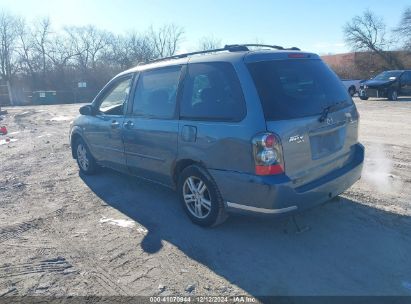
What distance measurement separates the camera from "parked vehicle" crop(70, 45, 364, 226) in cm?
334

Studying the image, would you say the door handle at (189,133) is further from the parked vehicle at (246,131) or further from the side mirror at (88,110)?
the side mirror at (88,110)

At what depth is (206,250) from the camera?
3664 millimetres

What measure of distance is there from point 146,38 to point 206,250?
67.4m

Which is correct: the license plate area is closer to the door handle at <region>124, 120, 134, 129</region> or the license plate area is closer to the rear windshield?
the rear windshield

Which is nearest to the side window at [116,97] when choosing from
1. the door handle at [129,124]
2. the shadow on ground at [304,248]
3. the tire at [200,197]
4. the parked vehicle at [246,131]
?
the door handle at [129,124]

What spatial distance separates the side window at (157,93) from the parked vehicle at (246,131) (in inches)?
0.5

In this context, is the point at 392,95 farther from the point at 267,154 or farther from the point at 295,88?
the point at 267,154

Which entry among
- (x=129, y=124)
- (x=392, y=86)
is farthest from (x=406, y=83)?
(x=129, y=124)

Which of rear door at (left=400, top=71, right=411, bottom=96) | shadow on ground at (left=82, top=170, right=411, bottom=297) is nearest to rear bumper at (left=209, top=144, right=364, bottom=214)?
shadow on ground at (left=82, top=170, right=411, bottom=297)

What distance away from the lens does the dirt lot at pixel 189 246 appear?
10.1 feet

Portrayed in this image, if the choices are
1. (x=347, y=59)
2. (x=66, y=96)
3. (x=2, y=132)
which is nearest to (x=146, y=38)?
(x=66, y=96)

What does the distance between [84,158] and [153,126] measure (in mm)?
2654

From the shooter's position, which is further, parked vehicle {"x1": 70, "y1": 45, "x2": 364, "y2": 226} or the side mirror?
the side mirror

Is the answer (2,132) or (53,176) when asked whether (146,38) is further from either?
(53,176)
